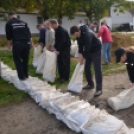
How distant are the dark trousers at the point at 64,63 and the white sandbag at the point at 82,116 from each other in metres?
2.30

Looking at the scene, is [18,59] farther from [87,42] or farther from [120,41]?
[120,41]

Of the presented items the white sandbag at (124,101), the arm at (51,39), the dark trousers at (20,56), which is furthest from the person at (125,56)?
the arm at (51,39)

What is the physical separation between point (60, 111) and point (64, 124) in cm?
22

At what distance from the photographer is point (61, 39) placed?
4672mm

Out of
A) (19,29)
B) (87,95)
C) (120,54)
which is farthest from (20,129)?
(19,29)

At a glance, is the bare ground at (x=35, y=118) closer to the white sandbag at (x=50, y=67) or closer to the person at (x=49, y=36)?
the white sandbag at (x=50, y=67)

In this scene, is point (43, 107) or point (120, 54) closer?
point (120, 54)

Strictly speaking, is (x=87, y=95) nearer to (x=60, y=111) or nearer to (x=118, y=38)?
(x=60, y=111)

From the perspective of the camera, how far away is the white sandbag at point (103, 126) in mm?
2303

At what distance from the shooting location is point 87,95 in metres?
4.04

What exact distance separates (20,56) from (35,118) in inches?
73.4

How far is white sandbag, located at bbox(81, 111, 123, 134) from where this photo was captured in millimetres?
2303

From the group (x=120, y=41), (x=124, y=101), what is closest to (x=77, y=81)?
(x=124, y=101)

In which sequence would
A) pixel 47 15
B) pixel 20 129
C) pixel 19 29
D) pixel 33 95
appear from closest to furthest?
pixel 20 129
pixel 33 95
pixel 19 29
pixel 47 15
